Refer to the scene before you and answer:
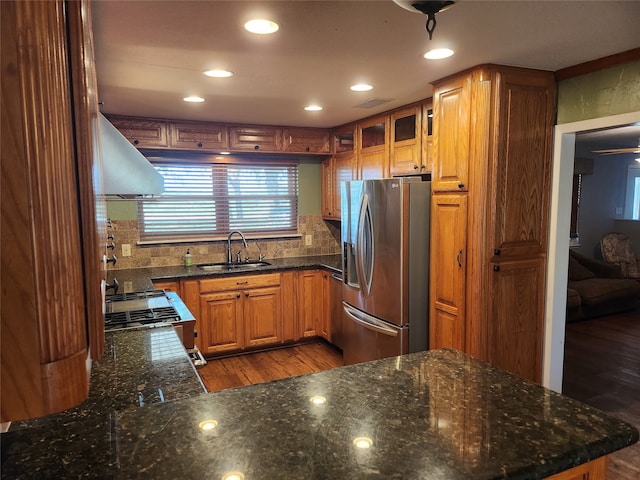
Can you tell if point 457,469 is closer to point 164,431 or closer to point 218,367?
point 164,431

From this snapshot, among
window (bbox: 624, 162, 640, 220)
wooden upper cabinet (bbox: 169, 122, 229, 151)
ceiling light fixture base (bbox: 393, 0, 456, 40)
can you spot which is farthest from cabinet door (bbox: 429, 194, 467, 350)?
window (bbox: 624, 162, 640, 220)

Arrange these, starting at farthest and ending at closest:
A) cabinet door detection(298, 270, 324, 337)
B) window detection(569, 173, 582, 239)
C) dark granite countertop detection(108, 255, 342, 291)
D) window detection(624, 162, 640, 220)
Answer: window detection(624, 162, 640, 220)
window detection(569, 173, 582, 239)
cabinet door detection(298, 270, 324, 337)
dark granite countertop detection(108, 255, 342, 291)

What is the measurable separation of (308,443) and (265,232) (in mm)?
3885

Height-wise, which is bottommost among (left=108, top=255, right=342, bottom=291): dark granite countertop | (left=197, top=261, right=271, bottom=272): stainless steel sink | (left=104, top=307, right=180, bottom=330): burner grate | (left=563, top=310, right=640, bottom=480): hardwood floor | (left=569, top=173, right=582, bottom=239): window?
(left=563, top=310, right=640, bottom=480): hardwood floor

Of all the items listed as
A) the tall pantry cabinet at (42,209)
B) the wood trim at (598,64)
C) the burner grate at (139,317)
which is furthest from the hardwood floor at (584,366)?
the tall pantry cabinet at (42,209)

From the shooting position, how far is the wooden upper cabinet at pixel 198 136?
13.0 feet

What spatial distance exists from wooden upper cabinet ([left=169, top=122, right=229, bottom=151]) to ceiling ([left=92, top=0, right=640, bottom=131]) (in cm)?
83

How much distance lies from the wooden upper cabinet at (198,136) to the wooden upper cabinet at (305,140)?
0.63 m

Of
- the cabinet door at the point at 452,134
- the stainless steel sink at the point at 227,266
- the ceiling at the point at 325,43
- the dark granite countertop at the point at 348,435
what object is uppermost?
the ceiling at the point at 325,43

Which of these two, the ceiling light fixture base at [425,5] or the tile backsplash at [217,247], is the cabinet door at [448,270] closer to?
the ceiling light fixture base at [425,5]

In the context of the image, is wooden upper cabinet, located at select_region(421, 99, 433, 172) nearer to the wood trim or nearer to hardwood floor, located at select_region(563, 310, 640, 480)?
the wood trim

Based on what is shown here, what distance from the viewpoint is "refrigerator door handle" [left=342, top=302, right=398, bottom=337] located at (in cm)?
318

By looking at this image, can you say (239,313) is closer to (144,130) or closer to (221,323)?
(221,323)

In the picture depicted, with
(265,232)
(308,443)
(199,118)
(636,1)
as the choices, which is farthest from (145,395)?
(265,232)
